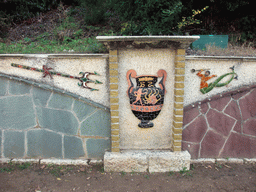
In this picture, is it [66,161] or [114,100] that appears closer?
[114,100]

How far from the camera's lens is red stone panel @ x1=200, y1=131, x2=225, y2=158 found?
3.27 meters

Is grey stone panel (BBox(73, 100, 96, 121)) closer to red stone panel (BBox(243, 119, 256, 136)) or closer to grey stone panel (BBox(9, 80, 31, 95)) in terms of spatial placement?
grey stone panel (BBox(9, 80, 31, 95))

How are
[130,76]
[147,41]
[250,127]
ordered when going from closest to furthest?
1. [147,41]
2. [130,76]
3. [250,127]

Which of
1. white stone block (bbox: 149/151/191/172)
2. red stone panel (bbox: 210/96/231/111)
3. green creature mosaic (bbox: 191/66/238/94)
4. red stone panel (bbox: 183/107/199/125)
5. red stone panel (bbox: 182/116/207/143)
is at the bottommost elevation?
white stone block (bbox: 149/151/191/172)

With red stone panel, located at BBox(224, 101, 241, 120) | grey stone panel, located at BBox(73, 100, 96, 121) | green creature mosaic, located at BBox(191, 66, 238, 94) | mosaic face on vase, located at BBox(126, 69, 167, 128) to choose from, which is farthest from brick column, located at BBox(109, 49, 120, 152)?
red stone panel, located at BBox(224, 101, 241, 120)

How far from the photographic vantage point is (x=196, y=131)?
3252mm

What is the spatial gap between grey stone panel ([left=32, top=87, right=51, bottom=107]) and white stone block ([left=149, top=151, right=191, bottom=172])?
1893 millimetres

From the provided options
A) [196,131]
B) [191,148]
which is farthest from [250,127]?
[191,148]

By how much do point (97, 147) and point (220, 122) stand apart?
6.85ft

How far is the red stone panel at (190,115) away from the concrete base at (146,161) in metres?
0.53

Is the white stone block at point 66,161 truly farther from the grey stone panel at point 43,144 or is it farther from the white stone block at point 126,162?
the white stone block at point 126,162

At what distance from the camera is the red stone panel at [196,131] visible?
10.6 ft

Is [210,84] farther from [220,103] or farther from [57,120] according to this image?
[57,120]

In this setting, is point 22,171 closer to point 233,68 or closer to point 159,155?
point 159,155
